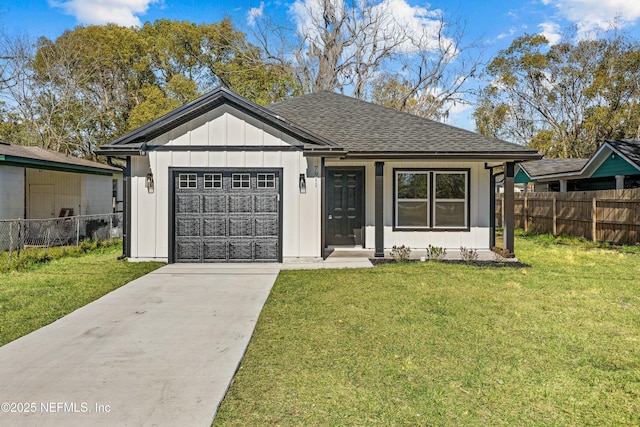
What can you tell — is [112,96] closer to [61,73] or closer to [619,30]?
[61,73]

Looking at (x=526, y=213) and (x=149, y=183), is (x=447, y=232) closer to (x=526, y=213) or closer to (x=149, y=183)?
(x=149, y=183)

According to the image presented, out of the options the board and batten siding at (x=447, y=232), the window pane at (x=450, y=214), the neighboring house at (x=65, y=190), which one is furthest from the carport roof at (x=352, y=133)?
the neighboring house at (x=65, y=190)

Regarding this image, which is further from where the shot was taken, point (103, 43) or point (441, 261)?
point (103, 43)

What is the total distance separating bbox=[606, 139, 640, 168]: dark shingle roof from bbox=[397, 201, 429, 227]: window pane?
9230 mm

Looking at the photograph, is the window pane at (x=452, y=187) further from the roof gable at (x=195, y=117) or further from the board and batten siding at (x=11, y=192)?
the board and batten siding at (x=11, y=192)

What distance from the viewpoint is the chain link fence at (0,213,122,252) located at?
10920 mm

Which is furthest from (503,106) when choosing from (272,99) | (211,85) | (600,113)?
(211,85)

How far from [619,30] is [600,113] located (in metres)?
5.87

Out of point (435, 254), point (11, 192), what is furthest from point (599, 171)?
point (11, 192)

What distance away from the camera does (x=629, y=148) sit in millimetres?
15922

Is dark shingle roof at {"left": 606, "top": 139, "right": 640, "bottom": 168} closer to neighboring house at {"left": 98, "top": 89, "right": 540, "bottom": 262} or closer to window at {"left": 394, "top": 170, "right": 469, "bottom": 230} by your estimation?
neighboring house at {"left": 98, "top": 89, "right": 540, "bottom": 262}

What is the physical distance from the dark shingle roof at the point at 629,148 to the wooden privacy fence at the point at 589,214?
102 inches

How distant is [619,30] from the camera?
98.1ft

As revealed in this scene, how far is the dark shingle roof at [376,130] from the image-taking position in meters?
10.1
